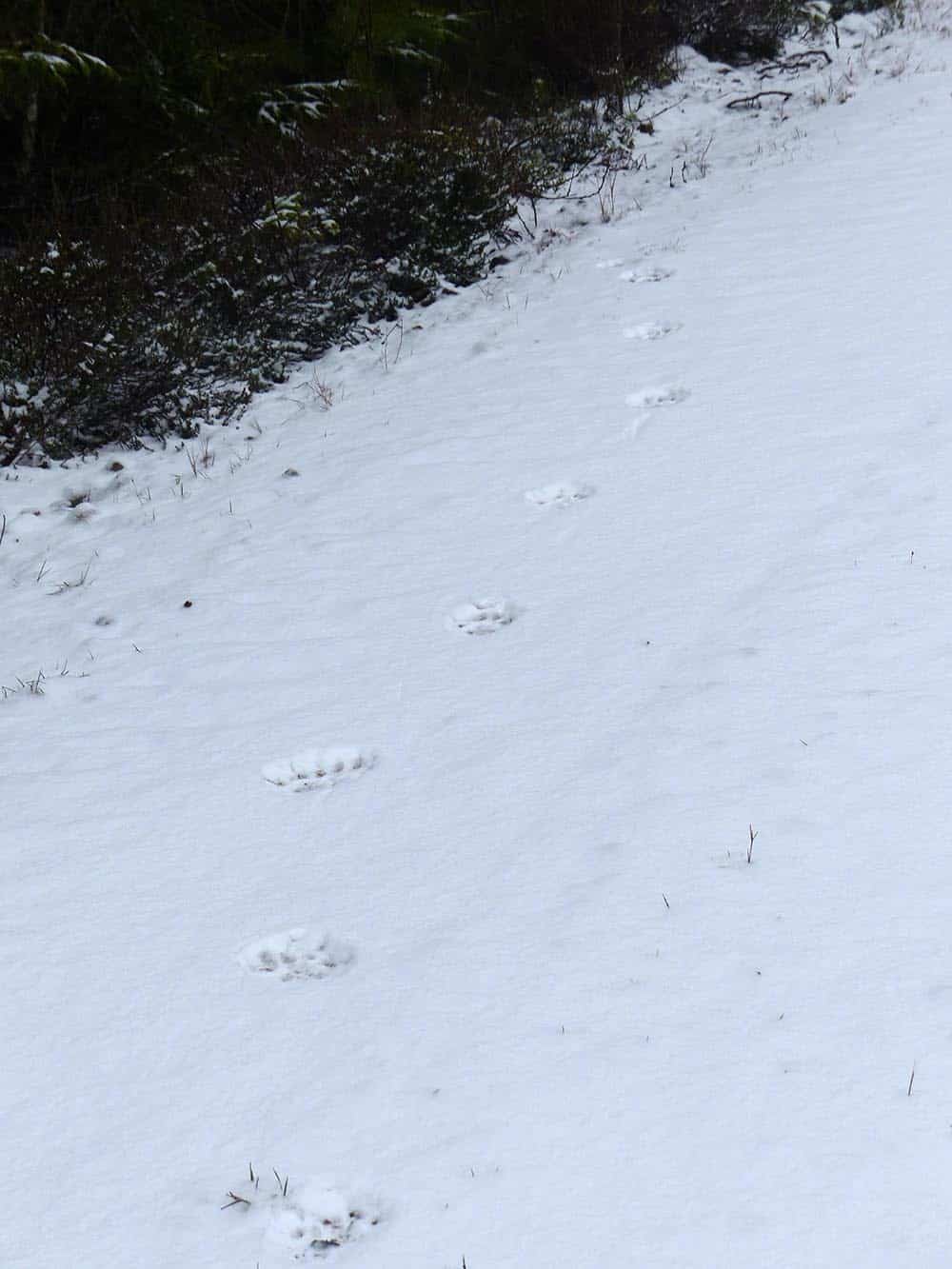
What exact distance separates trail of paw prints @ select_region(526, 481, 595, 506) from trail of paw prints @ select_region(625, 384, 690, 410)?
0.84 m

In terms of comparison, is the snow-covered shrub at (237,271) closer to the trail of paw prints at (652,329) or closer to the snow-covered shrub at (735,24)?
the trail of paw prints at (652,329)

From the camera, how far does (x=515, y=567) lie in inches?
169

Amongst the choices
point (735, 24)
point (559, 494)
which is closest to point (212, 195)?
point (559, 494)

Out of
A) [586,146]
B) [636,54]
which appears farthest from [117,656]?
[636,54]

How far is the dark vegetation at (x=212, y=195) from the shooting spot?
599cm

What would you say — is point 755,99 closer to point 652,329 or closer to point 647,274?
point 647,274

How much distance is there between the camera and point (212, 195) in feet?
23.3

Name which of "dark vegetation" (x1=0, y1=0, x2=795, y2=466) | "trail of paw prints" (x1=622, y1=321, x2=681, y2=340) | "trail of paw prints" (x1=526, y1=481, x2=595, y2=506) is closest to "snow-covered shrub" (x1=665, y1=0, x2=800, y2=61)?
"dark vegetation" (x1=0, y1=0, x2=795, y2=466)

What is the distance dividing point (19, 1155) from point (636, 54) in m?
10.9

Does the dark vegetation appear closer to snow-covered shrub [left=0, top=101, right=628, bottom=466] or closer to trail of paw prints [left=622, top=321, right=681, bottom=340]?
snow-covered shrub [left=0, top=101, right=628, bottom=466]

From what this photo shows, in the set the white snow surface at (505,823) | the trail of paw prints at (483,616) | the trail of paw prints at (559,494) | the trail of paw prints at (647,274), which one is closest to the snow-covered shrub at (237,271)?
the white snow surface at (505,823)

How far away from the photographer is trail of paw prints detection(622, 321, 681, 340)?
20.5ft

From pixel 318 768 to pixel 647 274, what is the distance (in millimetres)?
5015

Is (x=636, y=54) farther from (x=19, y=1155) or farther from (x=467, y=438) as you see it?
(x=19, y=1155)
